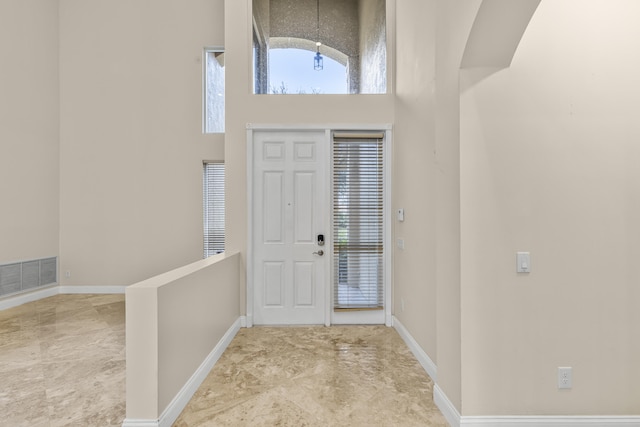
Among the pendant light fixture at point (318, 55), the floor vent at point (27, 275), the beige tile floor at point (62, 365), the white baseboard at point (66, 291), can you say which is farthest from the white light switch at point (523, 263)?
the floor vent at point (27, 275)

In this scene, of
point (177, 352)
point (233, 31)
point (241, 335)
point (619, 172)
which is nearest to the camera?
point (619, 172)

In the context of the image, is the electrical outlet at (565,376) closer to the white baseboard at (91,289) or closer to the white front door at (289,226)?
the white front door at (289,226)

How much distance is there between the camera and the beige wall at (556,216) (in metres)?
1.88

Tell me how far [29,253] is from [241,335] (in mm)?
3596

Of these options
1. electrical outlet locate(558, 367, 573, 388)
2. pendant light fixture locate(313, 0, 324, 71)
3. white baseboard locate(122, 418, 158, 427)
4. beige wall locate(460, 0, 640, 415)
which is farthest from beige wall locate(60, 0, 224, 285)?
electrical outlet locate(558, 367, 573, 388)

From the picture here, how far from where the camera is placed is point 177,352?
2143mm

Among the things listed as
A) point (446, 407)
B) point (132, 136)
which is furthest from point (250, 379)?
point (132, 136)

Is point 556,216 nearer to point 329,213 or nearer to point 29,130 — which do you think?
point 329,213

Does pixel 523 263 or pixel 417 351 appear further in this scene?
pixel 417 351

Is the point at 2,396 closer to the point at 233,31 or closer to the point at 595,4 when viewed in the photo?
the point at 233,31

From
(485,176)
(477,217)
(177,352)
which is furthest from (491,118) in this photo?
(177,352)

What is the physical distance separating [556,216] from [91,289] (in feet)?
19.6

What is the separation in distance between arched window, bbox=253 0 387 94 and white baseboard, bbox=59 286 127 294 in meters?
3.75

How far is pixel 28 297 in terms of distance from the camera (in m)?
4.68
